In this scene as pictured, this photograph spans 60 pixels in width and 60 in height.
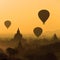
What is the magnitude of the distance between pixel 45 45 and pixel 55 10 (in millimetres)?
283

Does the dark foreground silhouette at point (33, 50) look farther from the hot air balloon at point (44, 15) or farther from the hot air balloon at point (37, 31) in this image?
the hot air balloon at point (44, 15)

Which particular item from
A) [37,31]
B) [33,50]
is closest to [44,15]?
[37,31]

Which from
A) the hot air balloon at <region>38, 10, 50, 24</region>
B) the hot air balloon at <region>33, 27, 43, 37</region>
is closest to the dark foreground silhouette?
the hot air balloon at <region>33, 27, 43, 37</region>

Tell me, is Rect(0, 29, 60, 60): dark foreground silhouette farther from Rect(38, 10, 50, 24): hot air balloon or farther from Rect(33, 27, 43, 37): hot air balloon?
Rect(38, 10, 50, 24): hot air balloon

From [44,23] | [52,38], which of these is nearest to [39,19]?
[44,23]

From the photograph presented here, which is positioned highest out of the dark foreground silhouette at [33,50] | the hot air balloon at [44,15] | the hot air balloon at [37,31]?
the hot air balloon at [44,15]

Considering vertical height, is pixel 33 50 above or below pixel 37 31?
below

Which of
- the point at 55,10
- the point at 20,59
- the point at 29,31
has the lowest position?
the point at 20,59

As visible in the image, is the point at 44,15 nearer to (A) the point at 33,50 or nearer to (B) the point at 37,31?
(B) the point at 37,31

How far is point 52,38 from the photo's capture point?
1.37 metres

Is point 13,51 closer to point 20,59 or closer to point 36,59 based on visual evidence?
point 20,59

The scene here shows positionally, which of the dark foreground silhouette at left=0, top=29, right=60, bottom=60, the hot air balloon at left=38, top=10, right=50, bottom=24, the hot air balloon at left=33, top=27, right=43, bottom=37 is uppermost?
the hot air balloon at left=38, top=10, right=50, bottom=24

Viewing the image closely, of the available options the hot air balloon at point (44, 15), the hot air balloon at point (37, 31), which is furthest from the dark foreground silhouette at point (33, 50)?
the hot air balloon at point (44, 15)

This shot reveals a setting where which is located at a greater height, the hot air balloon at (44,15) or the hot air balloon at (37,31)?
the hot air balloon at (44,15)
